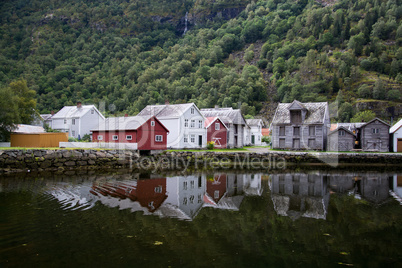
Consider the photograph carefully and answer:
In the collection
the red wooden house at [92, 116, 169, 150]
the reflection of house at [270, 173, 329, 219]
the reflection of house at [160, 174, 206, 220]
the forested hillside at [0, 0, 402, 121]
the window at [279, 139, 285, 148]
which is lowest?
the reflection of house at [270, 173, 329, 219]

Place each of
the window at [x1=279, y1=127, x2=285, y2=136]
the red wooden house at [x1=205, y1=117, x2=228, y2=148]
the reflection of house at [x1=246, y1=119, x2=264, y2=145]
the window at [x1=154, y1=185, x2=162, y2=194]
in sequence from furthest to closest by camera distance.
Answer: the reflection of house at [x1=246, y1=119, x2=264, y2=145] → the window at [x1=279, y1=127, x2=285, y2=136] → the red wooden house at [x1=205, y1=117, x2=228, y2=148] → the window at [x1=154, y1=185, x2=162, y2=194]

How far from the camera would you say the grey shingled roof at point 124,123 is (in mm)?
40125

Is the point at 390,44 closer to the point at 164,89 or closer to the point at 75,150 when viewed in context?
the point at 164,89

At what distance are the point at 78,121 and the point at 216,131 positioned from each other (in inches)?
1069

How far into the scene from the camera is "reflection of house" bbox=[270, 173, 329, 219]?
14.4 m

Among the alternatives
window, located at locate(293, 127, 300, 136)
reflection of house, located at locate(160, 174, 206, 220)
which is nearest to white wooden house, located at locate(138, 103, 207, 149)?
window, located at locate(293, 127, 300, 136)

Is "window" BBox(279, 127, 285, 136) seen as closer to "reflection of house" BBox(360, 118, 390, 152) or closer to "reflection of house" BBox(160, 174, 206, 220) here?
"reflection of house" BBox(360, 118, 390, 152)

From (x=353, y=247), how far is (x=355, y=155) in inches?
1443

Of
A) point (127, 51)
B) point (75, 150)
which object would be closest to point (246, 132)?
point (75, 150)

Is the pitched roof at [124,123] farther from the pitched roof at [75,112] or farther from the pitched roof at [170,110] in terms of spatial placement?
the pitched roof at [75,112]

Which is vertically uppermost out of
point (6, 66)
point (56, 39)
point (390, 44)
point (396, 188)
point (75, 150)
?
point (56, 39)

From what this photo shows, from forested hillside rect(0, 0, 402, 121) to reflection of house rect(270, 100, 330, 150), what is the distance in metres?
52.8

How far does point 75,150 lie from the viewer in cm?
3184

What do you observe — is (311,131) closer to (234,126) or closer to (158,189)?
(234,126)
